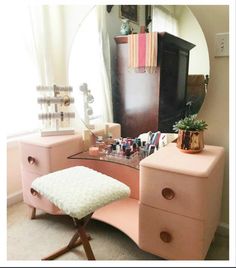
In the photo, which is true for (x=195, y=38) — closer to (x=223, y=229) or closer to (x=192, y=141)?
(x=192, y=141)

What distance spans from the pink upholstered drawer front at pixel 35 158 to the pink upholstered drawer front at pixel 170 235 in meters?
0.64

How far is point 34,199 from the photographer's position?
1.68 meters

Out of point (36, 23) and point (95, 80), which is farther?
point (36, 23)

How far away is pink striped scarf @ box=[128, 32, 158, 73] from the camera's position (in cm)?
147

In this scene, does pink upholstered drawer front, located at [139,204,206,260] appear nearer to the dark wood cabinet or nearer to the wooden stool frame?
the wooden stool frame

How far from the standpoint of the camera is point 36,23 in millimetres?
1964

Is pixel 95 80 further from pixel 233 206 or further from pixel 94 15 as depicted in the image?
pixel 233 206

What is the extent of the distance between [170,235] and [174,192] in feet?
0.70

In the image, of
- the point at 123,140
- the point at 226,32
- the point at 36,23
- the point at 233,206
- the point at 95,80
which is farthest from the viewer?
the point at 36,23

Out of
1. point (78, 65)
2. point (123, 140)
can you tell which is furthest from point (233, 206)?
point (78, 65)

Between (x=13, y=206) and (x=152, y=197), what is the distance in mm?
1229

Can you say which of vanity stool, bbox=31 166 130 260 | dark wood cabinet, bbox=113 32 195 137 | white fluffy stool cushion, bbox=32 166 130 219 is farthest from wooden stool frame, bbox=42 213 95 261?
dark wood cabinet, bbox=113 32 195 137

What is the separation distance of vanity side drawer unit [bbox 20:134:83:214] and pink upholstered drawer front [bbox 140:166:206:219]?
608mm

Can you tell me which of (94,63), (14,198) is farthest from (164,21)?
(14,198)
